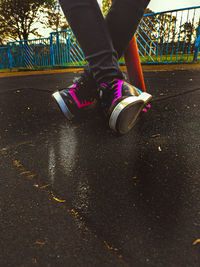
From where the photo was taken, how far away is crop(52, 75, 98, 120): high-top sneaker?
1395 mm

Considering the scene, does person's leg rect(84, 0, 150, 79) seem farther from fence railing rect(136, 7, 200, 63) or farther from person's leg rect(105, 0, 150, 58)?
fence railing rect(136, 7, 200, 63)

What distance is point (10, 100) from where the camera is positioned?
270cm

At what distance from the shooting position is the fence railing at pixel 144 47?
759 centimetres

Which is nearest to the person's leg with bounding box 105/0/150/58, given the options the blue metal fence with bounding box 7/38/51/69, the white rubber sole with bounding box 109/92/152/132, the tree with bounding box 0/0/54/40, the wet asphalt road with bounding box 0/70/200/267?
the white rubber sole with bounding box 109/92/152/132

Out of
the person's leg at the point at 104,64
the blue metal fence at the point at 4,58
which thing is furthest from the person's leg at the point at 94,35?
the blue metal fence at the point at 4,58

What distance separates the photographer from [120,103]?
44.0 inches

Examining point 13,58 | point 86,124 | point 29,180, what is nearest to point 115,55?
point 86,124

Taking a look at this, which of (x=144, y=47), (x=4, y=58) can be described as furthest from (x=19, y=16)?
(x=144, y=47)

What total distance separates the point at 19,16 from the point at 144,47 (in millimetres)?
15366

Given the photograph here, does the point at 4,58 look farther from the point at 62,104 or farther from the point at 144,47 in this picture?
the point at 62,104

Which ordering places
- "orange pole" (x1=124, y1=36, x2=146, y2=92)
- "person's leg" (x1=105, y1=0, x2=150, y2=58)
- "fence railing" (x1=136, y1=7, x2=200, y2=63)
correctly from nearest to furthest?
"person's leg" (x1=105, y1=0, x2=150, y2=58) < "orange pole" (x1=124, y1=36, x2=146, y2=92) < "fence railing" (x1=136, y1=7, x2=200, y2=63)

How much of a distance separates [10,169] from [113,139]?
24.3 inches

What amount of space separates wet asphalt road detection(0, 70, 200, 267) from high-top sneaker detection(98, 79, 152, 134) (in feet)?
0.60

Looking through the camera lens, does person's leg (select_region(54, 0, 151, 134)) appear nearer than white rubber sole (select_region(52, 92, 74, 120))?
Yes
